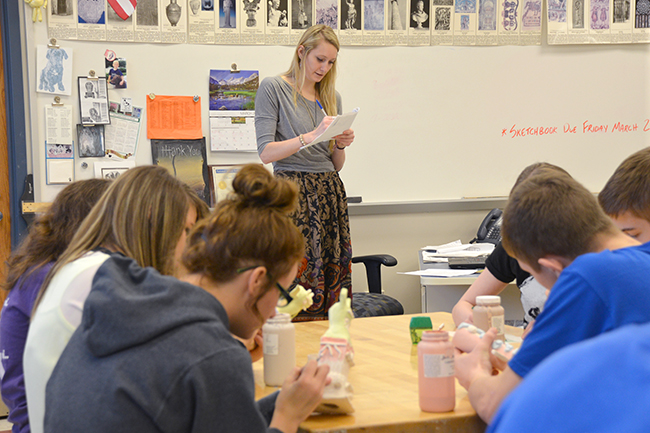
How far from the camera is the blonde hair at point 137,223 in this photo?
1.17m

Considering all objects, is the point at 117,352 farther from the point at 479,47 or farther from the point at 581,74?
the point at 581,74

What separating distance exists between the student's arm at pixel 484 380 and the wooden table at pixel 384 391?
26mm

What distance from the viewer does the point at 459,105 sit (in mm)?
3484

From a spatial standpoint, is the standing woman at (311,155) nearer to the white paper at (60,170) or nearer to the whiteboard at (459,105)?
the whiteboard at (459,105)

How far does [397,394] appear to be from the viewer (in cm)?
110

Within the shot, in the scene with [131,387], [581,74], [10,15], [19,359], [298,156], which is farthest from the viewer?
[581,74]

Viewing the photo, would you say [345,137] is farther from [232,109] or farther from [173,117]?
[173,117]

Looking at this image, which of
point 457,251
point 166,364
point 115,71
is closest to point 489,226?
point 457,251

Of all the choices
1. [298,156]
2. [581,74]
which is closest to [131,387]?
[298,156]

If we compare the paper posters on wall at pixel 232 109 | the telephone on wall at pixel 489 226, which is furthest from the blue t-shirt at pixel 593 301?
the paper posters on wall at pixel 232 109

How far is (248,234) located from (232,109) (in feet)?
7.71

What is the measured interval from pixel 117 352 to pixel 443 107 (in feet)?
9.55

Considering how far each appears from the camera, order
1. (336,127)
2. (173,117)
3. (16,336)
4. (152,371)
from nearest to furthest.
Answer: (152,371), (16,336), (336,127), (173,117)

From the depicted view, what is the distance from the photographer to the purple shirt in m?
1.33
